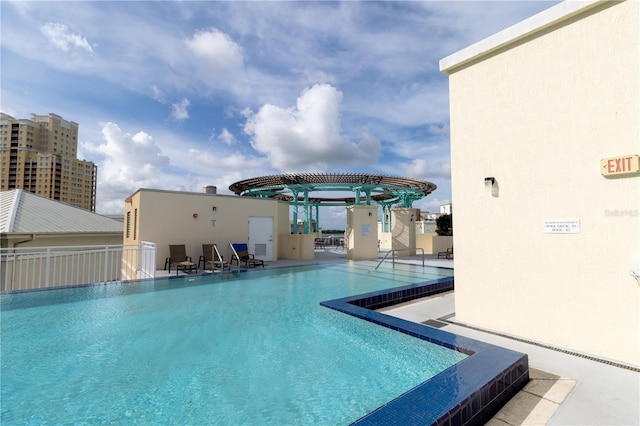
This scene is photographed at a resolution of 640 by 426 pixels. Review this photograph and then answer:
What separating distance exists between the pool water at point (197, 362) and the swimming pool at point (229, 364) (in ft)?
0.05

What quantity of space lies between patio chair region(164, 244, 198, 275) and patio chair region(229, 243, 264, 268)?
1.56 metres

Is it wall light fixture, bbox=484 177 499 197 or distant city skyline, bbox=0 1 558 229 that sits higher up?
distant city skyline, bbox=0 1 558 229

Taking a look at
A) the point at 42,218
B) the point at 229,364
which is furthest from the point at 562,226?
the point at 42,218

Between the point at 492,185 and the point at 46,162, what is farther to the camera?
the point at 46,162

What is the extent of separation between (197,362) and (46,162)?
8106 cm

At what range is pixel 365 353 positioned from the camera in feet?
11.3

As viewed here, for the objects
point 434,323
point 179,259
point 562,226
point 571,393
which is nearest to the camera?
point 571,393

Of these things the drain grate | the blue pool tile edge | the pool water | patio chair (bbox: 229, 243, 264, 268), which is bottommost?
the pool water

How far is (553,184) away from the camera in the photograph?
335cm

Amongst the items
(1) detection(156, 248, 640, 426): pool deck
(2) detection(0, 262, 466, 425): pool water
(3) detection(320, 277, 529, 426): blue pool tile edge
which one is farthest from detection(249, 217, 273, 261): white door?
(1) detection(156, 248, 640, 426): pool deck

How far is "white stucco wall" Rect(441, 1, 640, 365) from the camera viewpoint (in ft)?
9.51

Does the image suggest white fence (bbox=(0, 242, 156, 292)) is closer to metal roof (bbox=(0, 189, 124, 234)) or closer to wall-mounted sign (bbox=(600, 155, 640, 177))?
metal roof (bbox=(0, 189, 124, 234))

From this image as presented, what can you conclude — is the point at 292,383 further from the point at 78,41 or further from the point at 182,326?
the point at 78,41

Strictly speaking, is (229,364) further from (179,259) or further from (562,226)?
(179,259)
